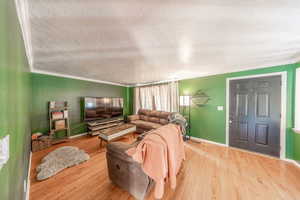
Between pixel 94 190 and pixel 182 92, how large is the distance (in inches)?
149

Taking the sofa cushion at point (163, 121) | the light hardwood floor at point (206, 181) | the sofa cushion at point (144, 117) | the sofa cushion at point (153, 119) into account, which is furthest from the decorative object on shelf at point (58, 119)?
the sofa cushion at point (163, 121)

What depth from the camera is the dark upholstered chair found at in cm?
145

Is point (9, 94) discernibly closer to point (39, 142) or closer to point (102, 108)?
point (39, 142)

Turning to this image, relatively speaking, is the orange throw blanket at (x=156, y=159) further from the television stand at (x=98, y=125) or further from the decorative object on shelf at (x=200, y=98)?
the television stand at (x=98, y=125)

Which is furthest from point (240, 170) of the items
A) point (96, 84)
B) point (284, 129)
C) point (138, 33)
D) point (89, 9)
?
point (96, 84)

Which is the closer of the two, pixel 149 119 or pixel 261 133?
pixel 261 133

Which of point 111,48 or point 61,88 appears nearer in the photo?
point 111,48

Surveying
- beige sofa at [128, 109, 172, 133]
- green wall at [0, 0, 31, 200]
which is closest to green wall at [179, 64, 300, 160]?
beige sofa at [128, 109, 172, 133]

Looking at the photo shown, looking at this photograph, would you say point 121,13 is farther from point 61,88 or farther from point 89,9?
point 61,88

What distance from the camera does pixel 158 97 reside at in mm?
4918

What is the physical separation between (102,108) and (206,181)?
166 inches

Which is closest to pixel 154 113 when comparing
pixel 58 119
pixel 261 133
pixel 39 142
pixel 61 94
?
pixel 261 133

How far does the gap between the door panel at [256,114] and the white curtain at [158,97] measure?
1894 mm

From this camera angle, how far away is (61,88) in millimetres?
3676
